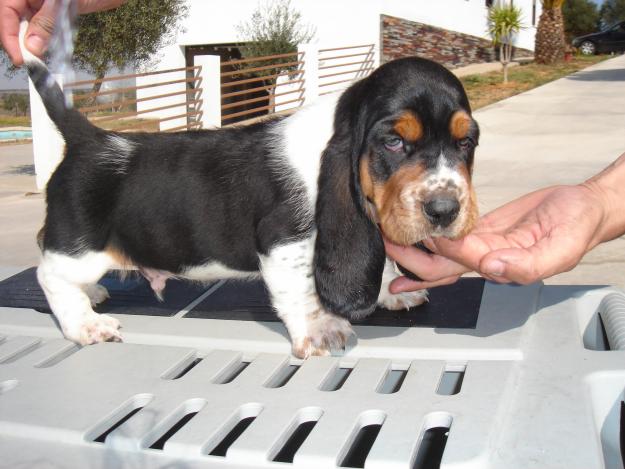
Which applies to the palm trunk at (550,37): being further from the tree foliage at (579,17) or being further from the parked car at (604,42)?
the tree foliage at (579,17)

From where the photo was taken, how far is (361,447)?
79.7 inches

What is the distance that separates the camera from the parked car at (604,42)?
37000 mm

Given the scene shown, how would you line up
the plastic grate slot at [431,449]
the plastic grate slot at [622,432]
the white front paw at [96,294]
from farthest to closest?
the white front paw at [96,294] → the plastic grate slot at [622,432] → the plastic grate slot at [431,449]

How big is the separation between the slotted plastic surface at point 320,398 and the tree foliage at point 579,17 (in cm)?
5383

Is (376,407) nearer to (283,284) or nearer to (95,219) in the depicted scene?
(283,284)

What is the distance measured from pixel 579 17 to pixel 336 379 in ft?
181

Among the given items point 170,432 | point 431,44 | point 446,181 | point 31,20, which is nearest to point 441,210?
point 446,181

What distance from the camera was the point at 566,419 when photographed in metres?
1.82

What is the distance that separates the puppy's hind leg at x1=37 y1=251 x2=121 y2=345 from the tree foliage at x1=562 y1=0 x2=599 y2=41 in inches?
2108

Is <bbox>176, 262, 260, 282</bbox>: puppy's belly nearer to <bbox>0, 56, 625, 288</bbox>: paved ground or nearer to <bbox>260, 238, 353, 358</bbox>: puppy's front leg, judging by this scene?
<bbox>260, 238, 353, 358</bbox>: puppy's front leg

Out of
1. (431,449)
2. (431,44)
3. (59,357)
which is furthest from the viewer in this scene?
(431,44)

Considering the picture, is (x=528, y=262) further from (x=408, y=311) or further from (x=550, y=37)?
(x=550, y=37)

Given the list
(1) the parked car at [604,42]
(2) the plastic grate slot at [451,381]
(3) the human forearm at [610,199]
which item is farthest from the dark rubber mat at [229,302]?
(1) the parked car at [604,42]

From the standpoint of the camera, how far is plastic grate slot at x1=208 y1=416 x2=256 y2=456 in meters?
1.96
